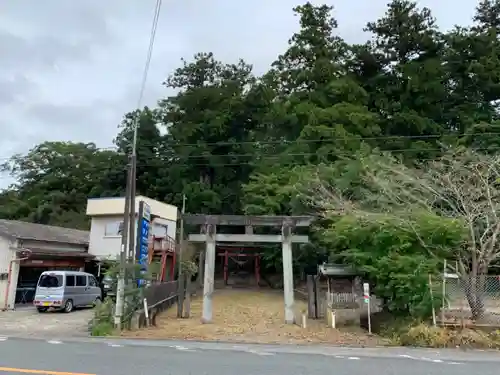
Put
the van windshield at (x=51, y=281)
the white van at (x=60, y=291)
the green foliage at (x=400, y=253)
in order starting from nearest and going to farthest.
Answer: the green foliage at (x=400, y=253), the white van at (x=60, y=291), the van windshield at (x=51, y=281)

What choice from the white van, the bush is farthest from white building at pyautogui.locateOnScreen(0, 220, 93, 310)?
the bush

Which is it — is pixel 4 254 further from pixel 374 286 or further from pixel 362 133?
pixel 362 133

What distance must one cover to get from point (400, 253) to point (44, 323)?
12.8 m

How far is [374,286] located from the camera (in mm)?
Result: 15367

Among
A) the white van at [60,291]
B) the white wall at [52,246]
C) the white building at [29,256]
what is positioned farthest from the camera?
the white wall at [52,246]

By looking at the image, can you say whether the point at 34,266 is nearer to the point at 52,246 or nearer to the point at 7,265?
the point at 52,246

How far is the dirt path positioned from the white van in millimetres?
4880

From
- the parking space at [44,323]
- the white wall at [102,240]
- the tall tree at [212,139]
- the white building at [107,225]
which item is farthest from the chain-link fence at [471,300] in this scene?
the tall tree at [212,139]

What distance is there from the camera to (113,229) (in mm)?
27922

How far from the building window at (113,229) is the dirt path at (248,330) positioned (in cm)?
932

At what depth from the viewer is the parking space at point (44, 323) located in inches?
544

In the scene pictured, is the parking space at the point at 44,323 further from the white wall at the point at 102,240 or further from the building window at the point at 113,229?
the building window at the point at 113,229

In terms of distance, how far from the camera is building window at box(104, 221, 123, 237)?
2774 centimetres

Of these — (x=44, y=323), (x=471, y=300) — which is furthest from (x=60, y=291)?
(x=471, y=300)
